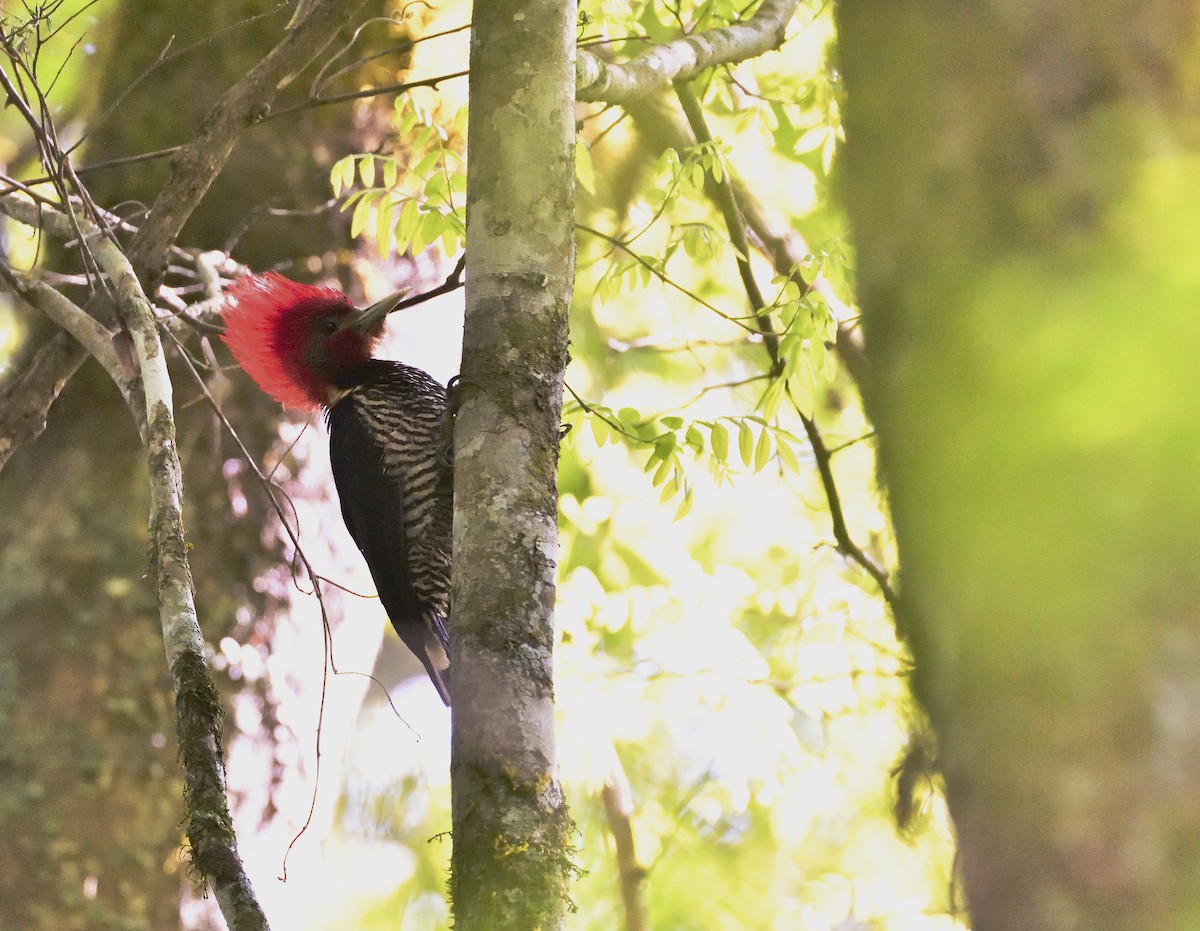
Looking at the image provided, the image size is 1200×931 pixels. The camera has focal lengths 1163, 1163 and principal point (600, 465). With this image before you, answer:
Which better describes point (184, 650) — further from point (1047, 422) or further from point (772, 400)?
point (1047, 422)

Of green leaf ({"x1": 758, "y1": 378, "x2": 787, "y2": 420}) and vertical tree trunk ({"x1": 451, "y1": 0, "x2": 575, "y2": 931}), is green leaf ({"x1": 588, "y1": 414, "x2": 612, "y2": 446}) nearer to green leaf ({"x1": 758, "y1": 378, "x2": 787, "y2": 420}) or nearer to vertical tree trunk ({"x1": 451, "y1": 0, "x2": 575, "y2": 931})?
green leaf ({"x1": 758, "y1": 378, "x2": 787, "y2": 420})

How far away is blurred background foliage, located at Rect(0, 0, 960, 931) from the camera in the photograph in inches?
134

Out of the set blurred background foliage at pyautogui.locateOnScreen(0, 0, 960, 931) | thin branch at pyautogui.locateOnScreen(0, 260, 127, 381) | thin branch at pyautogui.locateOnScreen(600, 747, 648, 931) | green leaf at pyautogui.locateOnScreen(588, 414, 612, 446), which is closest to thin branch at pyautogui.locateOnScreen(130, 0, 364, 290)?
blurred background foliage at pyautogui.locateOnScreen(0, 0, 960, 931)

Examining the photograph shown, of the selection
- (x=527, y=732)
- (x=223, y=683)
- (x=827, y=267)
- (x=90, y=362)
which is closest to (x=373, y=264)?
(x=90, y=362)

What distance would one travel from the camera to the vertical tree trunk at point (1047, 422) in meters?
0.69

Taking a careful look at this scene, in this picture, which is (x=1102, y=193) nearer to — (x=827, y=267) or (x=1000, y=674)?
(x=1000, y=674)

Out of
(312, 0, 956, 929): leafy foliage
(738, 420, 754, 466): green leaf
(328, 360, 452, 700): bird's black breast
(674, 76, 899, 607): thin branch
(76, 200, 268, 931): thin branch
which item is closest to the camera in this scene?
(76, 200, 268, 931): thin branch

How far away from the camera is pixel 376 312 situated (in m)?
3.92

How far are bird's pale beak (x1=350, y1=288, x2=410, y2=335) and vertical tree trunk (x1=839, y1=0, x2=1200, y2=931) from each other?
10.4ft

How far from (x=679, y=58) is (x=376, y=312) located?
1462 millimetres

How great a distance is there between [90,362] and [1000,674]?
396 centimetres

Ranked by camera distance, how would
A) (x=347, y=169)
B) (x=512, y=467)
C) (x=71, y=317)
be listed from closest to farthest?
(x=512, y=467)
(x=71, y=317)
(x=347, y=169)

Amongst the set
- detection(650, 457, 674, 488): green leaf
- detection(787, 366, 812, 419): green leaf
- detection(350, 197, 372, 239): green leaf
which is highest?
detection(350, 197, 372, 239): green leaf

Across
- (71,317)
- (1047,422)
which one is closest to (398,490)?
(71,317)
